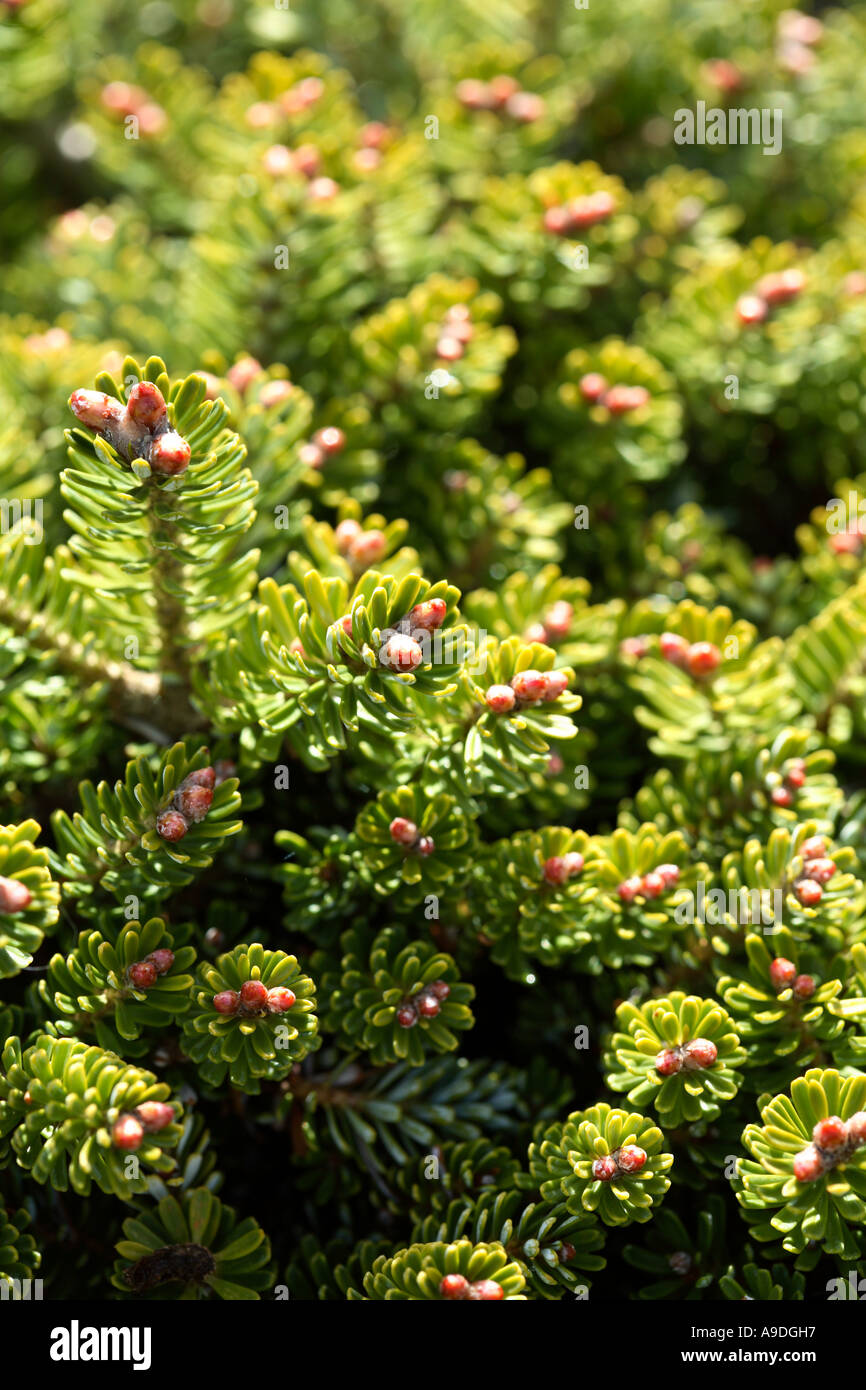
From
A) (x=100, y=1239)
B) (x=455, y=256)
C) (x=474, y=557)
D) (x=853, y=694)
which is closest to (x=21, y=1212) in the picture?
(x=100, y=1239)

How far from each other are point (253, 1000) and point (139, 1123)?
0.08 meters

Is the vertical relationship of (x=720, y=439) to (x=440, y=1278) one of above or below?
above

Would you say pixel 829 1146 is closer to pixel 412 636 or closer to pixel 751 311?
pixel 412 636

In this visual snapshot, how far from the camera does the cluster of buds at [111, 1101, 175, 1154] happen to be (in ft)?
1.90

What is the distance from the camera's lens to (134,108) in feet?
3.57

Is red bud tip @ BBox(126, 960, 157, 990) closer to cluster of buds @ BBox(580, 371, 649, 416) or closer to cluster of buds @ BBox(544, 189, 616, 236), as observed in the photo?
cluster of buds @ BBox(580, 371, 649, 416)

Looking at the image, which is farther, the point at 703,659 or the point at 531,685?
the point at 703,659

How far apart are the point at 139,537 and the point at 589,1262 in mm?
491

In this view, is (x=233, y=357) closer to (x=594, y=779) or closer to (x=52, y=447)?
(x=52, y=447)

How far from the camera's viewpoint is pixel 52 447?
0.89 meters

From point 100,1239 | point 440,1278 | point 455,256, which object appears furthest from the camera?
point 455,256

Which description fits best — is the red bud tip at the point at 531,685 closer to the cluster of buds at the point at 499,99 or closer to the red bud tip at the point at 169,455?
the red bud tip at the point at 169,455

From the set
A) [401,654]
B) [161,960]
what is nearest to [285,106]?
[401,654]
